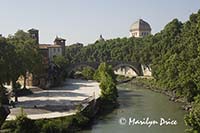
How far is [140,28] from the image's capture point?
13275 cm

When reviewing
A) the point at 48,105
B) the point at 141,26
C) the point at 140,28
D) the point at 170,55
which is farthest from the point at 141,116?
the point at 141,26

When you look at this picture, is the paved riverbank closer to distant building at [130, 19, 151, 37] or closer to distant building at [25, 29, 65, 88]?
distant building at [25, 29, 65, 88]

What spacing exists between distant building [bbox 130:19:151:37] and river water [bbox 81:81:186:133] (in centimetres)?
8019

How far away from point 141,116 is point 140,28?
318 feet

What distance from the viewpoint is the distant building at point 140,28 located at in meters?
133

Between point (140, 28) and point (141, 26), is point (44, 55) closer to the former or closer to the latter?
point (140, 28)

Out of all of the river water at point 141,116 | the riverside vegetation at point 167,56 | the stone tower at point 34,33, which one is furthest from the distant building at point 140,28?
the river water at point 141,116

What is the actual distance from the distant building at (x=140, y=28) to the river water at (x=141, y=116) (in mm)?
80192

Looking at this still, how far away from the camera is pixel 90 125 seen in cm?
3359

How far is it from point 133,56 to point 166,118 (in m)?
50.1

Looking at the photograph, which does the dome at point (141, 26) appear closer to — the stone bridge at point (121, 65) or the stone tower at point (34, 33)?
the stone bridge at point (121, 65)

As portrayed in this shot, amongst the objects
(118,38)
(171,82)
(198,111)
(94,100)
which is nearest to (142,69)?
(118,38)

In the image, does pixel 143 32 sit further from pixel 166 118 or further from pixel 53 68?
pixel 166 118

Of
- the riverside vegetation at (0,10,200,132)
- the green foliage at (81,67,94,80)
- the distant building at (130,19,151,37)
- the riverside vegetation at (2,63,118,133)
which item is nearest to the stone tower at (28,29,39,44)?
the green foliage at (81,67,94,80)
